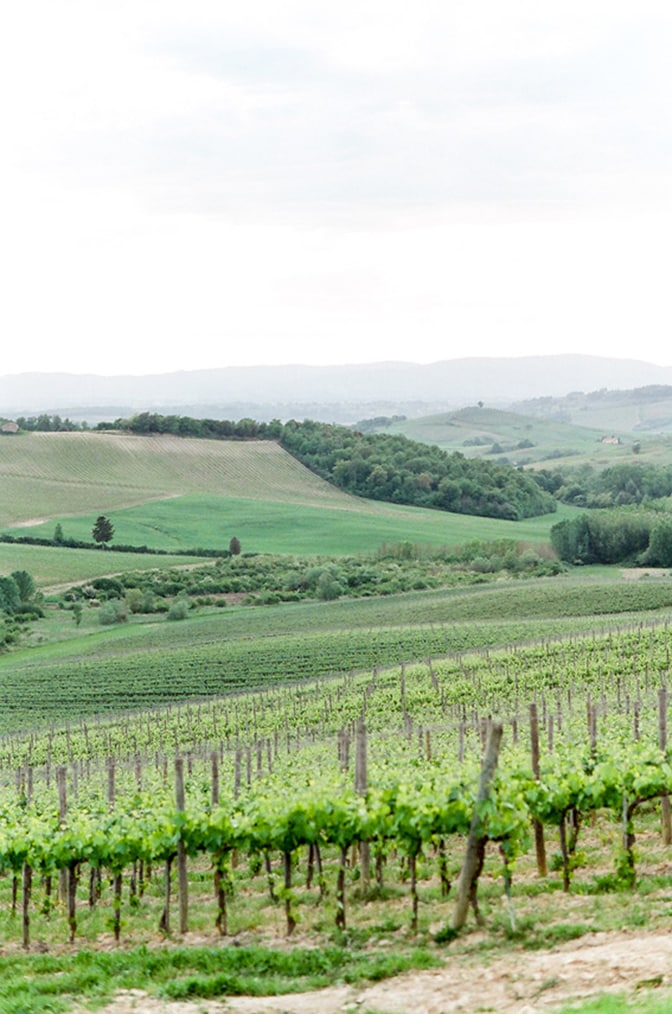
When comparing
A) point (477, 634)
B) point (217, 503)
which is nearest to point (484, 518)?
point (217, 503)

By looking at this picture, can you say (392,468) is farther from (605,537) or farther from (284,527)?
(605,537)

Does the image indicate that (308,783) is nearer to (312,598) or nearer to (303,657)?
(303,657)

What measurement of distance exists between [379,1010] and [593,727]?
21.8 ft

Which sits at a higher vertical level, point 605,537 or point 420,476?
point 420,476

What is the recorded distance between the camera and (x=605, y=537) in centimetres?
10400

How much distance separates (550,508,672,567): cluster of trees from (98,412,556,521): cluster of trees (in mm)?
28198

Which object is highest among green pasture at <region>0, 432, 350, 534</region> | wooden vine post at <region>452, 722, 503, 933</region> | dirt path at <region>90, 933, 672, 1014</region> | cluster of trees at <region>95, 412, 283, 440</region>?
cluster of trees at <region>95, 412, 283, 440</region>

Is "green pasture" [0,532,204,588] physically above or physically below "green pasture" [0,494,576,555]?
below

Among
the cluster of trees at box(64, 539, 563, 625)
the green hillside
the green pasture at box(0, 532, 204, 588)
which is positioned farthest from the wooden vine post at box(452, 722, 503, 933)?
the green hillside

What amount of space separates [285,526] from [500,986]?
109950 millimetres

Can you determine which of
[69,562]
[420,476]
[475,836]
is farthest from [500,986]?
[420,476]

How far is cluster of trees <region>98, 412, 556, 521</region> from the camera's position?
136 metres

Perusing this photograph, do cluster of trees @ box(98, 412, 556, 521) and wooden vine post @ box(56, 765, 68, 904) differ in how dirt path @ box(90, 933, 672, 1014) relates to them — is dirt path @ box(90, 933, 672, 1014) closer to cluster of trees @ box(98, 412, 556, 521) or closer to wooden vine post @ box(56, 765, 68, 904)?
wooden vine post @ box(56, 765, 68, 904)

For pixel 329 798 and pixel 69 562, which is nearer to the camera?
pixel 329 798
